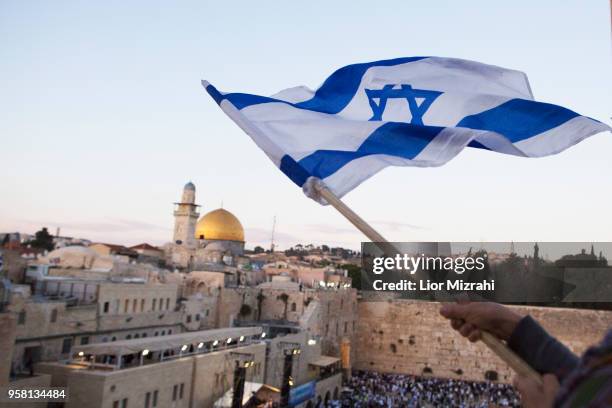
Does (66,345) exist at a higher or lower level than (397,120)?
lower

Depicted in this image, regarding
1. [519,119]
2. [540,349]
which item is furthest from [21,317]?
[540,349]

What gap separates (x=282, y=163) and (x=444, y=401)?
2524cm

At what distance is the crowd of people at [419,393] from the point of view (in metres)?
24.6

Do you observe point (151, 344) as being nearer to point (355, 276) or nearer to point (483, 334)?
point (483, 334)

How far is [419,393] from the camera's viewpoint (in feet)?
89.3

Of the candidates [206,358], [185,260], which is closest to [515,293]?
[206,358]

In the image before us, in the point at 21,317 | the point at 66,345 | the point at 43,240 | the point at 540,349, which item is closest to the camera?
the point at 540,349

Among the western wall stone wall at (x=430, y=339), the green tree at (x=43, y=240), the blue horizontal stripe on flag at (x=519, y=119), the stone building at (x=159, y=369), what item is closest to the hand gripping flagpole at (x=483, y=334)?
→ the blue horizontal stripe on flag at (x=519, y=119)

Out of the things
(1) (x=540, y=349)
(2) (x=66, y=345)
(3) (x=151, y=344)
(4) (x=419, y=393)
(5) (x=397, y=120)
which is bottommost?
(4) (x=419, y=393)

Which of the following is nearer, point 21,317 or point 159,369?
point 21,317

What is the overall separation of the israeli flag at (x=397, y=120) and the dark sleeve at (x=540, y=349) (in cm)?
217

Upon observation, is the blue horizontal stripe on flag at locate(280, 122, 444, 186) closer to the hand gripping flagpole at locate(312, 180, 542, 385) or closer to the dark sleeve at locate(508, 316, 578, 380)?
the hand gripping flagpole at locate(312, 180, 542, 385)

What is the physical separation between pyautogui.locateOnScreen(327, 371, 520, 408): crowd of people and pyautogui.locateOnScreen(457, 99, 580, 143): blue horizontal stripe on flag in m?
19.6

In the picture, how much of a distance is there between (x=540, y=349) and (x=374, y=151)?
272 cm
